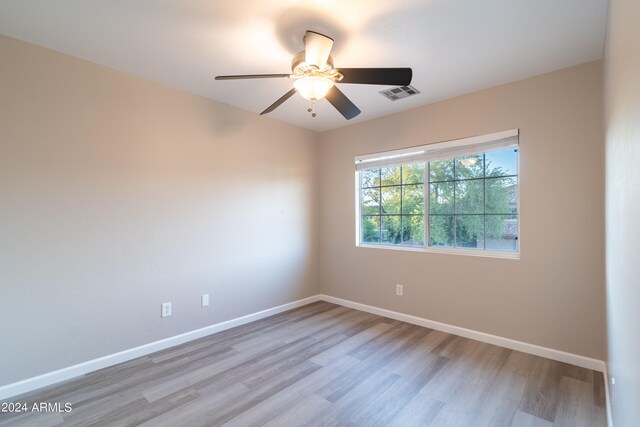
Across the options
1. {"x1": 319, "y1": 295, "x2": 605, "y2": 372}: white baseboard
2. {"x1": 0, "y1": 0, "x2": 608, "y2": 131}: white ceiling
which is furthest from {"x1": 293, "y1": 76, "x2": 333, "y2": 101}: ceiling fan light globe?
{"x1": 319, "y1": 295, "x2": 605, "y2": 372}: white baseboard

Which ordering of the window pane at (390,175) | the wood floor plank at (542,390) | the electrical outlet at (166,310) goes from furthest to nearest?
the window pane at (390,175) → the electrical outlet at (166,310) → the wood floor plank at (542,390)

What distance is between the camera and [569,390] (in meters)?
2.08

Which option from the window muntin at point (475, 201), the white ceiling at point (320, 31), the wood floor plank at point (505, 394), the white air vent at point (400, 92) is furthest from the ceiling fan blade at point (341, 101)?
the wood floor plank at point (505, 394)

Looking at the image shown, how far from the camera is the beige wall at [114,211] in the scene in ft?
6.85

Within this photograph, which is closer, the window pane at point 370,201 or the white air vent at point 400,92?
the white air vent at point 400,92

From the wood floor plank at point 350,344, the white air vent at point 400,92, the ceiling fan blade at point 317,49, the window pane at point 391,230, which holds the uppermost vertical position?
the white air vent at point 400,92

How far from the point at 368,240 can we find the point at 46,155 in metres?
3.30

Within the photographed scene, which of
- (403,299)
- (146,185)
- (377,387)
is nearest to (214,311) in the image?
(146,185)

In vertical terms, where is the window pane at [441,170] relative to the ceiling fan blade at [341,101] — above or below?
below

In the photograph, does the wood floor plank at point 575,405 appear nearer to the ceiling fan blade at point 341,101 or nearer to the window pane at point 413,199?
the window pane at point 413,199

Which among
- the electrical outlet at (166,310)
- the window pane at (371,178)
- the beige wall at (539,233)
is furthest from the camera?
the window pane at (371,178)

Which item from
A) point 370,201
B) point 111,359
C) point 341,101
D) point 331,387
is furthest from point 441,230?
point 111,359

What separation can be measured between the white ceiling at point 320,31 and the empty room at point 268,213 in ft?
0.05

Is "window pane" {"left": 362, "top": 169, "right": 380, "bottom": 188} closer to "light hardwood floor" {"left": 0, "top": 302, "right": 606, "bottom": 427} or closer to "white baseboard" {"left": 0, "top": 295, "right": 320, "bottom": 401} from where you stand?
"light hardwood floor" {"left": 0, "top": 302, "right": 606, "bottom": 427}
